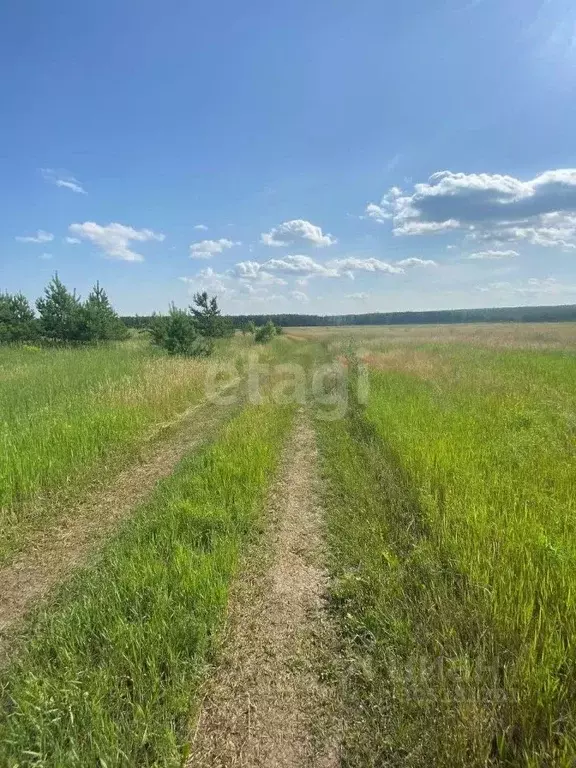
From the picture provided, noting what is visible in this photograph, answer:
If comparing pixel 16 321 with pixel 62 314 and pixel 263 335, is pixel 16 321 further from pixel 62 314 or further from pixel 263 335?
pixel 263 335

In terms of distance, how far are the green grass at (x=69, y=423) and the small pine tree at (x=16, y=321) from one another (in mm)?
19646

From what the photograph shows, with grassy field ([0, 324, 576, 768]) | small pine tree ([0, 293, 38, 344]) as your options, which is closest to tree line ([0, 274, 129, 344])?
small pine tree ([0, 293, 38, 344])

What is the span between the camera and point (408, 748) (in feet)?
7.27

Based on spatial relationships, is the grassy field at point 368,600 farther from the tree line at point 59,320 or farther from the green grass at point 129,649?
the tree line at point 59,320

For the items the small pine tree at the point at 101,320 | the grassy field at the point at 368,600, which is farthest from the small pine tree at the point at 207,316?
the grassy field at the point at 368,600

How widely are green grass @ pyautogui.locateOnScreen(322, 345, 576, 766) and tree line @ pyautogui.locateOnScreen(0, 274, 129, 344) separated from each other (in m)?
28.3

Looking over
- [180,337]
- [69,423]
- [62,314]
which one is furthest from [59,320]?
[69,423]

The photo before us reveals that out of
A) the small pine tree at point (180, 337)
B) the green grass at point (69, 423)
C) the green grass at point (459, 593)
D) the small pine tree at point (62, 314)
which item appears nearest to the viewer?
the green grass at point (459, 593)

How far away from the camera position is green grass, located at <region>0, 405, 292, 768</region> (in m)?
2.25

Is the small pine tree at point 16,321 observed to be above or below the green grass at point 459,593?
above

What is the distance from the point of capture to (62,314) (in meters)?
30.1

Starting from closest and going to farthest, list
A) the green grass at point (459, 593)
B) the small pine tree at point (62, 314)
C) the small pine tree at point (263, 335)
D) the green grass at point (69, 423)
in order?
the green grass at point (459, 593) < the green grass at point (69, 423) < the small pine tree at point (62, 314) < the small pine tree at point (263, 335)

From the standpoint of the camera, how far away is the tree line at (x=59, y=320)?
2977 cm

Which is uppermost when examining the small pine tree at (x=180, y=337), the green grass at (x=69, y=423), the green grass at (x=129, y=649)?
the small pine tree at (x=180, y=337)
